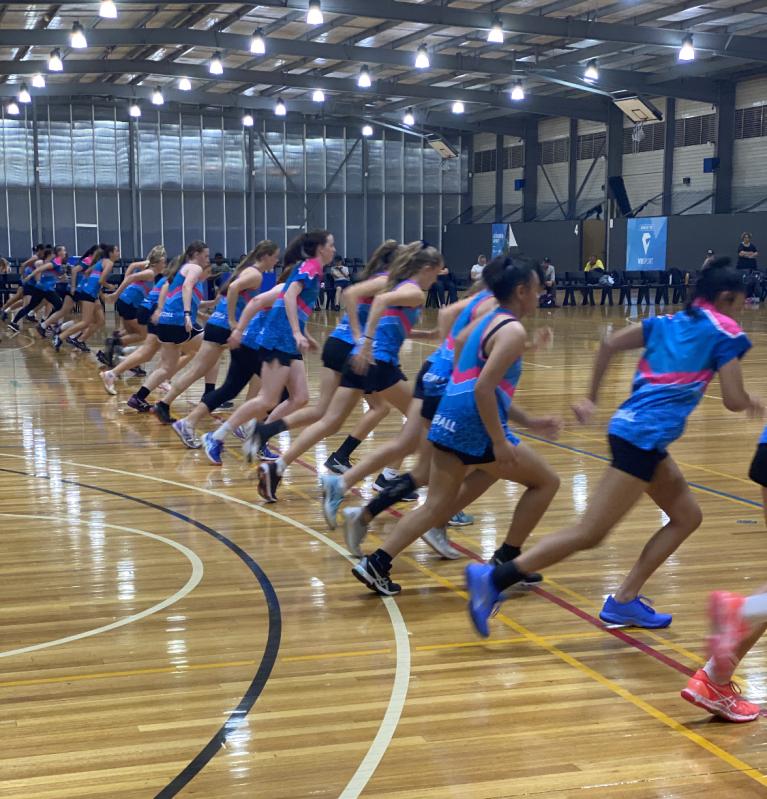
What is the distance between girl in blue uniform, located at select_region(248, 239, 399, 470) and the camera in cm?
635

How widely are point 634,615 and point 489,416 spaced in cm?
107

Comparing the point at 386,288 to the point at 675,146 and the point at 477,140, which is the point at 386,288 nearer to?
the point at 675,146

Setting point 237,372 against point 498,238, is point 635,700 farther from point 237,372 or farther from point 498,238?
point 498,238

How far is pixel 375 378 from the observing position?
20.9 feet

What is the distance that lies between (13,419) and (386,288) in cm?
545

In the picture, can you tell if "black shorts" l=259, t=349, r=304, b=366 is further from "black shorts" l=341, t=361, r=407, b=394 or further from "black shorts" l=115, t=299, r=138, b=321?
"black shorts" l=115, t=299, r=138, b=321

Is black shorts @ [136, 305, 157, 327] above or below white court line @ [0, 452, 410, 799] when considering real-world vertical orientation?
above

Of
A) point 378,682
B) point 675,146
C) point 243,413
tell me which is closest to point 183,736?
point 378,682

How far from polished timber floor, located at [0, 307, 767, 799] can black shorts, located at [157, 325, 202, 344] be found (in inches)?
117

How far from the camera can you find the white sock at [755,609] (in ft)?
10.4

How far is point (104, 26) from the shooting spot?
2291 cm

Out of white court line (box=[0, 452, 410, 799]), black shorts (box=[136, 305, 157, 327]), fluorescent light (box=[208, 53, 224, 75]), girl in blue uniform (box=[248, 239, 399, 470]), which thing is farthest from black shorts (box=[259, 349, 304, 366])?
fluorescent light (box=[208, 53, 224, 75])

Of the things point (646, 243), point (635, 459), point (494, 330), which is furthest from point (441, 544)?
point (646, 243)

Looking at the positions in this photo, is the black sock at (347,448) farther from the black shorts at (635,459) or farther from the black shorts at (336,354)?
the black shorts at (635,459)
